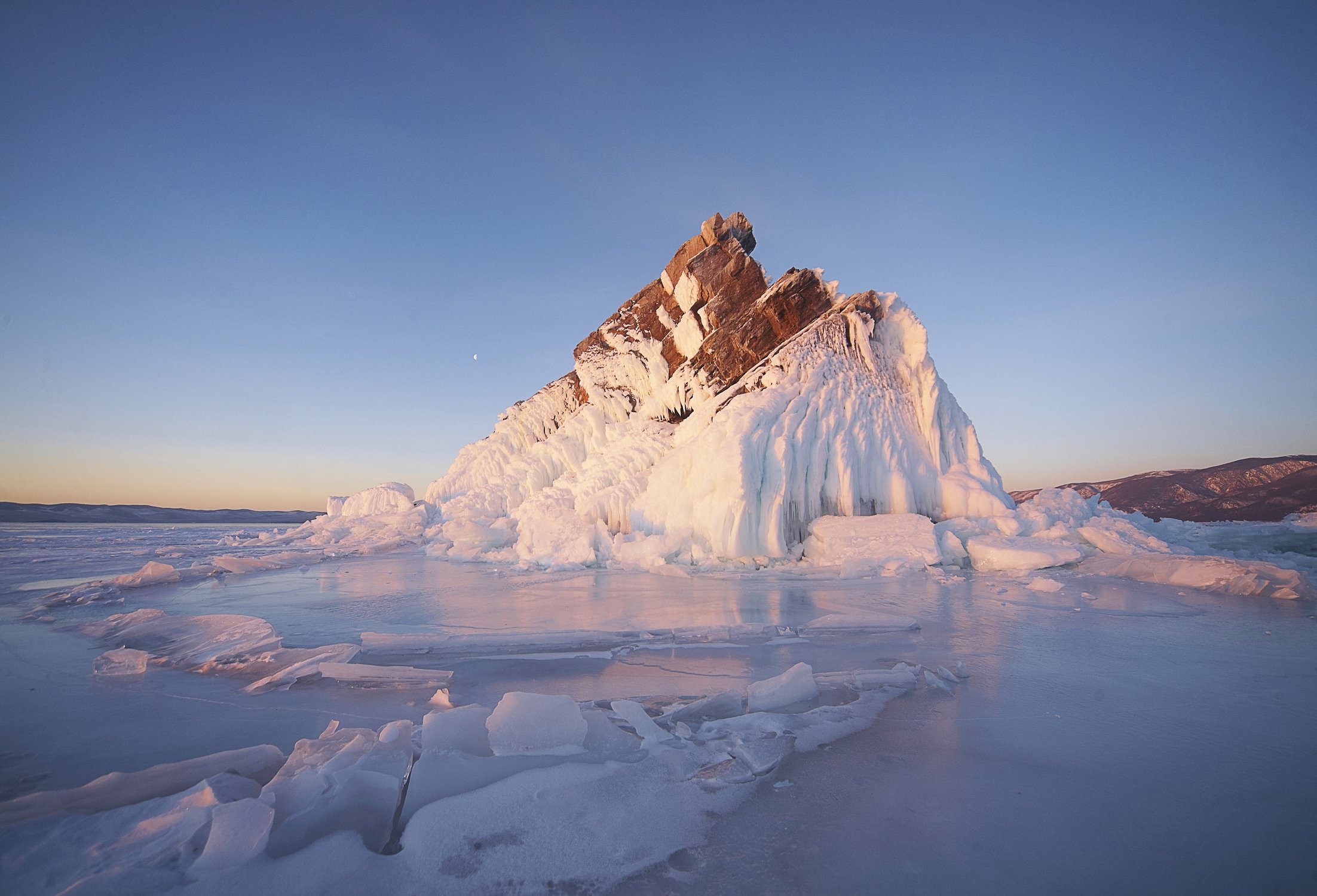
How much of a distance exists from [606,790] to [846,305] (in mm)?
11888

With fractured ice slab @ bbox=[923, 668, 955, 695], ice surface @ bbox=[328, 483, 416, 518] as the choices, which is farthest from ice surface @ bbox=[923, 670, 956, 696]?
ice surface @ bbox=[328, 483, 416, 518]

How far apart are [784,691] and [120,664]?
3.94 meters

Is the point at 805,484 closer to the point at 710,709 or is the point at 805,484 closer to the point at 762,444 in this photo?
the point at 762,444

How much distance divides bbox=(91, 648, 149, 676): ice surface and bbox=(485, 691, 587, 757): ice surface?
2.67 meters

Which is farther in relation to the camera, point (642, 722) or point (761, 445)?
point (761, 445)

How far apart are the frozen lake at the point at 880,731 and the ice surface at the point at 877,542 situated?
2.71 metres

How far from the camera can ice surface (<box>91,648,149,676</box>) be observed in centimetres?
325

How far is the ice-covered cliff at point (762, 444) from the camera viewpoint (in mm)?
10062

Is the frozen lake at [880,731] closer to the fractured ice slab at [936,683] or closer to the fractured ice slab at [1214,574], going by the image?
the fractured ice slab at [936,683]

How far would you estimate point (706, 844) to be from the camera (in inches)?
59.9

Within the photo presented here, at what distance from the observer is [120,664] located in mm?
3326

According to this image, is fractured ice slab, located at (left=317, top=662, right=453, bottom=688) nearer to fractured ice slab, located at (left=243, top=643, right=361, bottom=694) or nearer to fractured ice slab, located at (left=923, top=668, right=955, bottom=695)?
fractured ice slab, located at (left=243, top=643, right=361, bottom=694)

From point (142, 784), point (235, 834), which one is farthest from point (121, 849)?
point (142, 784)

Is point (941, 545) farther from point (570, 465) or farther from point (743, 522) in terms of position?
point (570, 465)
